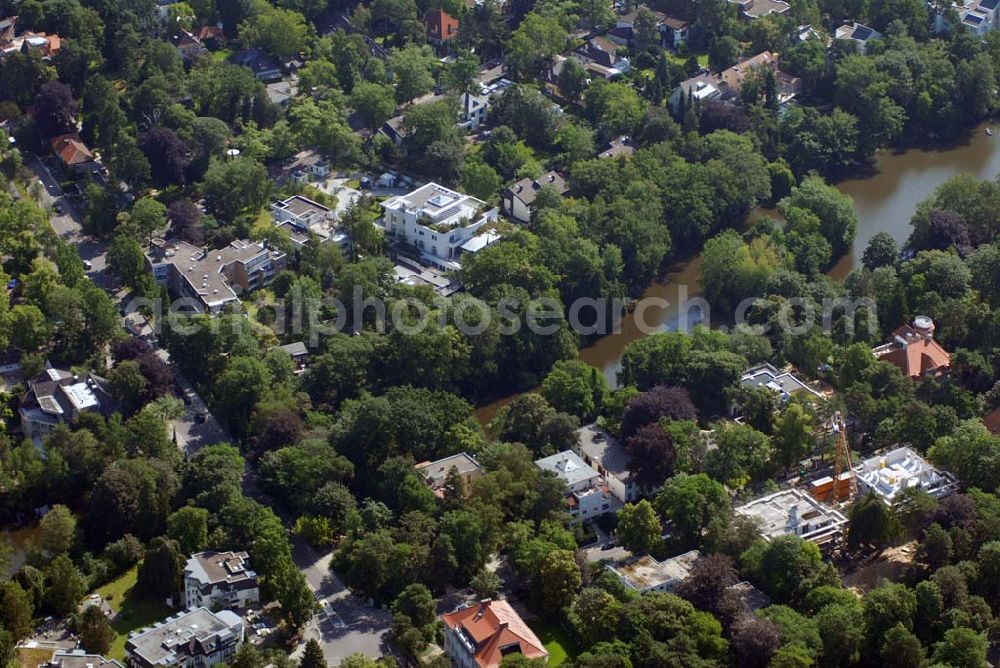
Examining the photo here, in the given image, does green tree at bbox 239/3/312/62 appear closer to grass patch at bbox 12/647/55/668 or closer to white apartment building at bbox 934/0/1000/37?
white apartment building at bbox 934/0/1000/37

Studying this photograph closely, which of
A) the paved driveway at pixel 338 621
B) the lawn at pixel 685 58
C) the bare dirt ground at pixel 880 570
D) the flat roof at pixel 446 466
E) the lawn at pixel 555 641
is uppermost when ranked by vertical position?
the lawn at pixel 685 58

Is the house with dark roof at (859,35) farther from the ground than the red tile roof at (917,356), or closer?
farther from the ground

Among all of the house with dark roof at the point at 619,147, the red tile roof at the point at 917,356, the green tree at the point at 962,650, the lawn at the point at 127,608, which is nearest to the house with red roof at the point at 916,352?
the red tile roof at the point at 917,356

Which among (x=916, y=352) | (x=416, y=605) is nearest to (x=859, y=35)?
(x=916, y=352)

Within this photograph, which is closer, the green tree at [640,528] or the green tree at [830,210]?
the green tree at [640,528]

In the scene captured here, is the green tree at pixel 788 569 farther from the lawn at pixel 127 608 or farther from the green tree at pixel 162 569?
the lawn at pixel 127 608

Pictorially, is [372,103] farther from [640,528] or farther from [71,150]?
[640,528]

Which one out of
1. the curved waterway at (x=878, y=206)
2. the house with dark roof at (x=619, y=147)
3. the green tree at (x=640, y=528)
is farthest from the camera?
the house with dark roof at (x=619, y=147)
